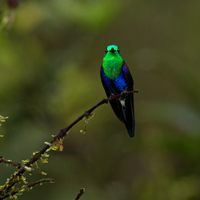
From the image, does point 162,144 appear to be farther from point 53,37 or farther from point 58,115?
point 53,37

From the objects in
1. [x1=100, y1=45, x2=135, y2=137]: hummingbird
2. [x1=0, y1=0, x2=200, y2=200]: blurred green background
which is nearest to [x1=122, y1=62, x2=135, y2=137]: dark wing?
[x1=100, y1=45, x2=135, y2=137]: hummingbird

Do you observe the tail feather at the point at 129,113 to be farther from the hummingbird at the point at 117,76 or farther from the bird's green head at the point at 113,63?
the bird's green head at the point at 113,63

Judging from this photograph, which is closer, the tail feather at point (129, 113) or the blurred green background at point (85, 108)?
the tail feather at point (129, 113)

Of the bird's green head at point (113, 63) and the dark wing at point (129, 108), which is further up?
the bird's green head at point (113, 63)

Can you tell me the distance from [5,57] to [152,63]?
181cm

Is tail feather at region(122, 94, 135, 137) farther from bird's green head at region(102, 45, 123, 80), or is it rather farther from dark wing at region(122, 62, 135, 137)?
bird's green head at region(102, 45, 123, 80)

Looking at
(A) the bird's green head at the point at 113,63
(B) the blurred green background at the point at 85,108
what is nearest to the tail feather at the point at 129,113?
(A) the bird's green head at the point at 113,63

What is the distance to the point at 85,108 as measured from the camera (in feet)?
13.4

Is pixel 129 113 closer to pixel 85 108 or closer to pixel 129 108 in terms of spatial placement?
pixel 129 108

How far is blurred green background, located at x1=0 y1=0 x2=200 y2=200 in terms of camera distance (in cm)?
319

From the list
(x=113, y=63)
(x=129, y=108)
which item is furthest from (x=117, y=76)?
(x=129, y=108)

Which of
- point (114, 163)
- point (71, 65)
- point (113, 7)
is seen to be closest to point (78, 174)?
point (114, 163)

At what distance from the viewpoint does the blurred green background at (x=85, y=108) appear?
3188mm

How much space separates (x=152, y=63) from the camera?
10.8ft
